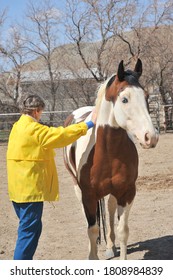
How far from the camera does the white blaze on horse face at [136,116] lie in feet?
9.00

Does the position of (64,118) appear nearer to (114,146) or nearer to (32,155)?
(114,146)

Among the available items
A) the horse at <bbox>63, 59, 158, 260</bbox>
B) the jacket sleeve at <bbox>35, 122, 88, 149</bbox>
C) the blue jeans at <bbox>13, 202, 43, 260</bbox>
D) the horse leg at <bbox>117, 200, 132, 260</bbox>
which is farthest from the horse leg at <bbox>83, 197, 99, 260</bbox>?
the jacket sleeve at <bbox>35, 122, 88, 149</bbox>

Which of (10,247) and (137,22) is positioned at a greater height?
(137,22)

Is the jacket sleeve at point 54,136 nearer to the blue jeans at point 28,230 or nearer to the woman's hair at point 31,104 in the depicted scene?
the woman's hair at point 31,104

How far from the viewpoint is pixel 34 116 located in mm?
2998

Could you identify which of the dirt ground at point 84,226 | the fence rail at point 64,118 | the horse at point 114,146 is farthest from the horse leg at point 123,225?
the fence rail at point 64,118

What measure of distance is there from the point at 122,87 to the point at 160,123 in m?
16.1

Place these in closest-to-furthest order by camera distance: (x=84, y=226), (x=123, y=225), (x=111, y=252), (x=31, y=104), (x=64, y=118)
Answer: (x=31, y=104), (x=123, y=225), (x=111, y=252), (x=84, y=226), (x=64, y=118)

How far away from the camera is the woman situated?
9.38 ft

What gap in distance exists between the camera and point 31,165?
9.51 feet

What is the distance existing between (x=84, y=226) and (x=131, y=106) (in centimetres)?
238

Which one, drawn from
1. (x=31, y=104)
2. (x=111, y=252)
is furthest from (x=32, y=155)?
(x=111, y=252)
